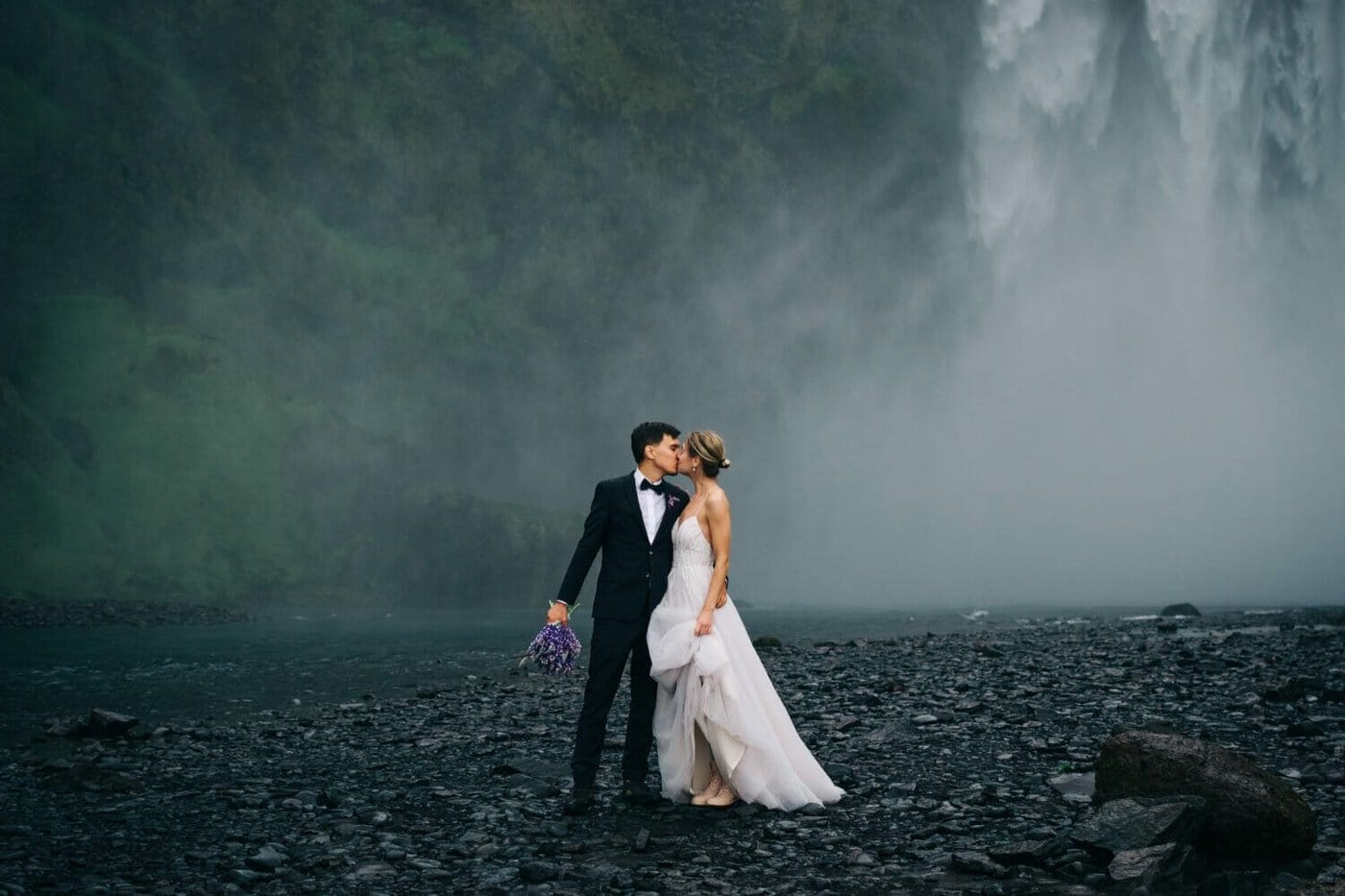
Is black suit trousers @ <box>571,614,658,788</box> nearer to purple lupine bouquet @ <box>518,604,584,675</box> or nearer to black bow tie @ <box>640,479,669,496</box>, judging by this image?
purple lupine bouquet @ <box>518,604,584,675</box>

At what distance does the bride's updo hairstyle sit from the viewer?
33.5ft

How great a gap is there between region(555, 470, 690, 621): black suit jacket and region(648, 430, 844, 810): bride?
15 centimetres

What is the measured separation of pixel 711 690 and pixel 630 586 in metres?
1.42

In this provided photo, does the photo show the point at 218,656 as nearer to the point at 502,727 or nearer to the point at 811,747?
the point at 502,727

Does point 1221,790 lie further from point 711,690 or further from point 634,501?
point 634,501

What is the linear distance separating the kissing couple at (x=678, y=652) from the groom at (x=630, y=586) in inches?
0.5

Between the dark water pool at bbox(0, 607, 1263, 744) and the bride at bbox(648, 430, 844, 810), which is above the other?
the bride at bbox(648, 430, 844, 810)

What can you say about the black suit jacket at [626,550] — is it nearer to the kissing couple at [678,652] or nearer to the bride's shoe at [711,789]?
the kissing couple at [678,652]

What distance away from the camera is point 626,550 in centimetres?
1060

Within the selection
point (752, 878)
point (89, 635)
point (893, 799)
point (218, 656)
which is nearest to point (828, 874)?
point (752, 878)

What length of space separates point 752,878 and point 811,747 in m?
5.98

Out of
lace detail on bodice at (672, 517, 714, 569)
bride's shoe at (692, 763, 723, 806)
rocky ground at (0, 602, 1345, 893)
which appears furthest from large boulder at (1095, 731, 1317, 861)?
lace detail on bodice at (672, 517, 714, 569)

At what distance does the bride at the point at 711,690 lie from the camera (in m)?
10.1

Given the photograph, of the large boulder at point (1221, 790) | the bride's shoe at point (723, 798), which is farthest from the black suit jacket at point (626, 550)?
the large boulder at point (1221, 790)
